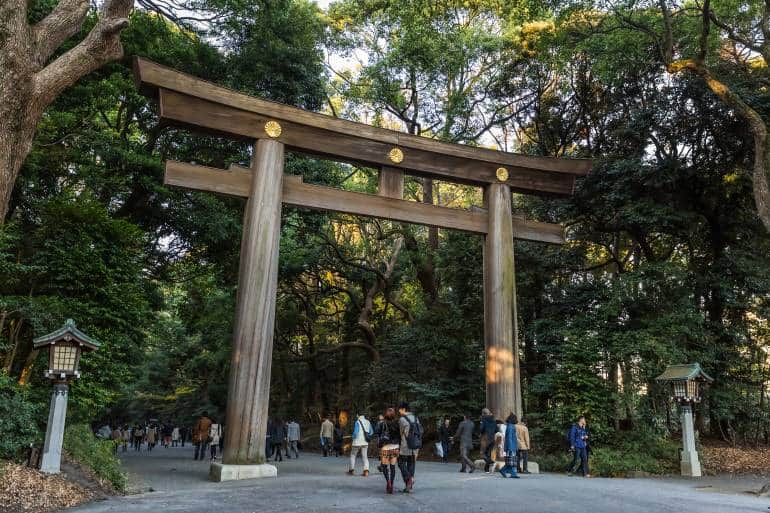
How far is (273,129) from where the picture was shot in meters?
10.6

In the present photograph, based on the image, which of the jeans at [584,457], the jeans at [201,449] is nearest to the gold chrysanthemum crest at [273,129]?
the jeans at [584,457]

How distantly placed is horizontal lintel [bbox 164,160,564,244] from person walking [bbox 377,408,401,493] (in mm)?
4682

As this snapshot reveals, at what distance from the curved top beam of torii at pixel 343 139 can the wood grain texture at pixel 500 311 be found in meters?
0.73

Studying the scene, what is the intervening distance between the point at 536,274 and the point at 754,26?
9.45 m

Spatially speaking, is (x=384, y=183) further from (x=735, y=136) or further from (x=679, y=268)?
(x=735, y=136)

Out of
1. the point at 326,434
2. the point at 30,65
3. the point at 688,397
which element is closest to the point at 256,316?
the point at 30,65

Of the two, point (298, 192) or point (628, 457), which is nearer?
point (298, 192)

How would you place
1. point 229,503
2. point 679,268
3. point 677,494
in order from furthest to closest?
point 679,268 → point 677,494 → point 229,503

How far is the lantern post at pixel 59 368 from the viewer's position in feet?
25.7

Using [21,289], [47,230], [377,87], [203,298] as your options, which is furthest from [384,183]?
[203,298]

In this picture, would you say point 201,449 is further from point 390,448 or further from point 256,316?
point 390,448

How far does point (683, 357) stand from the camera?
46.4 ft

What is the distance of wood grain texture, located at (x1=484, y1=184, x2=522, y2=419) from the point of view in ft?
38.5

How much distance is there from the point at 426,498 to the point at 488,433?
456cm
